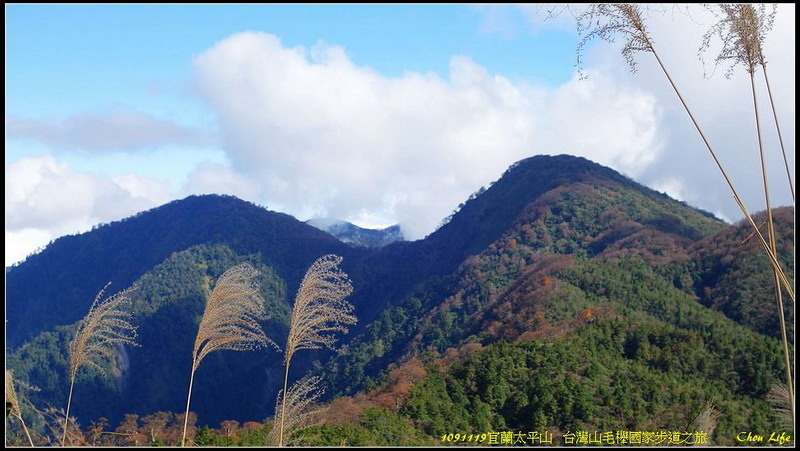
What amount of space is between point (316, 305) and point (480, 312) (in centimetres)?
3380

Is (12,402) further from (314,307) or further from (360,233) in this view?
(360,233)

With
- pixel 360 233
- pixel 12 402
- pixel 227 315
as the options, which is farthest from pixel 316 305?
pixel 360 233

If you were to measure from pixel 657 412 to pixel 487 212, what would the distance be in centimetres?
4539

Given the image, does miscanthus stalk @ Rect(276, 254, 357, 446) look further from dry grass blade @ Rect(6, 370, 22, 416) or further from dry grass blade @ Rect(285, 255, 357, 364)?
dry grass blade @ Rect(6, 370, 22, 416)

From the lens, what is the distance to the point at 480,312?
4003 cm

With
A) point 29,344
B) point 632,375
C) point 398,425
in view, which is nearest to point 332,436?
point 398,425

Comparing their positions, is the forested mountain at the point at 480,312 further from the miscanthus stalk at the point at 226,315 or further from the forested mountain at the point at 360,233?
the forested mountain at the point at 360,233

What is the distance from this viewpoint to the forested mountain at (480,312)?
17969mm

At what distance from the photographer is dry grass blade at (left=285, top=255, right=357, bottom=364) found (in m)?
6.45

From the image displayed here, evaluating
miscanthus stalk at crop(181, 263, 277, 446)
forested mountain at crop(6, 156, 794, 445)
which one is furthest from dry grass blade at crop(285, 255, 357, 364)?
forested mountain at crop(6, 156, 794, 445)

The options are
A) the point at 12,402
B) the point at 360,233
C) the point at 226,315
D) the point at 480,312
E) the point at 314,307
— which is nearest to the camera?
the point at 12,402

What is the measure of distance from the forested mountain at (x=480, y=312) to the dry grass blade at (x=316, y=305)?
2.25 m

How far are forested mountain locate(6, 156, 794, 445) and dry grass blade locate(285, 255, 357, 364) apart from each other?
2247 millimetres

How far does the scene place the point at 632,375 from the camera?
19.5 meters
